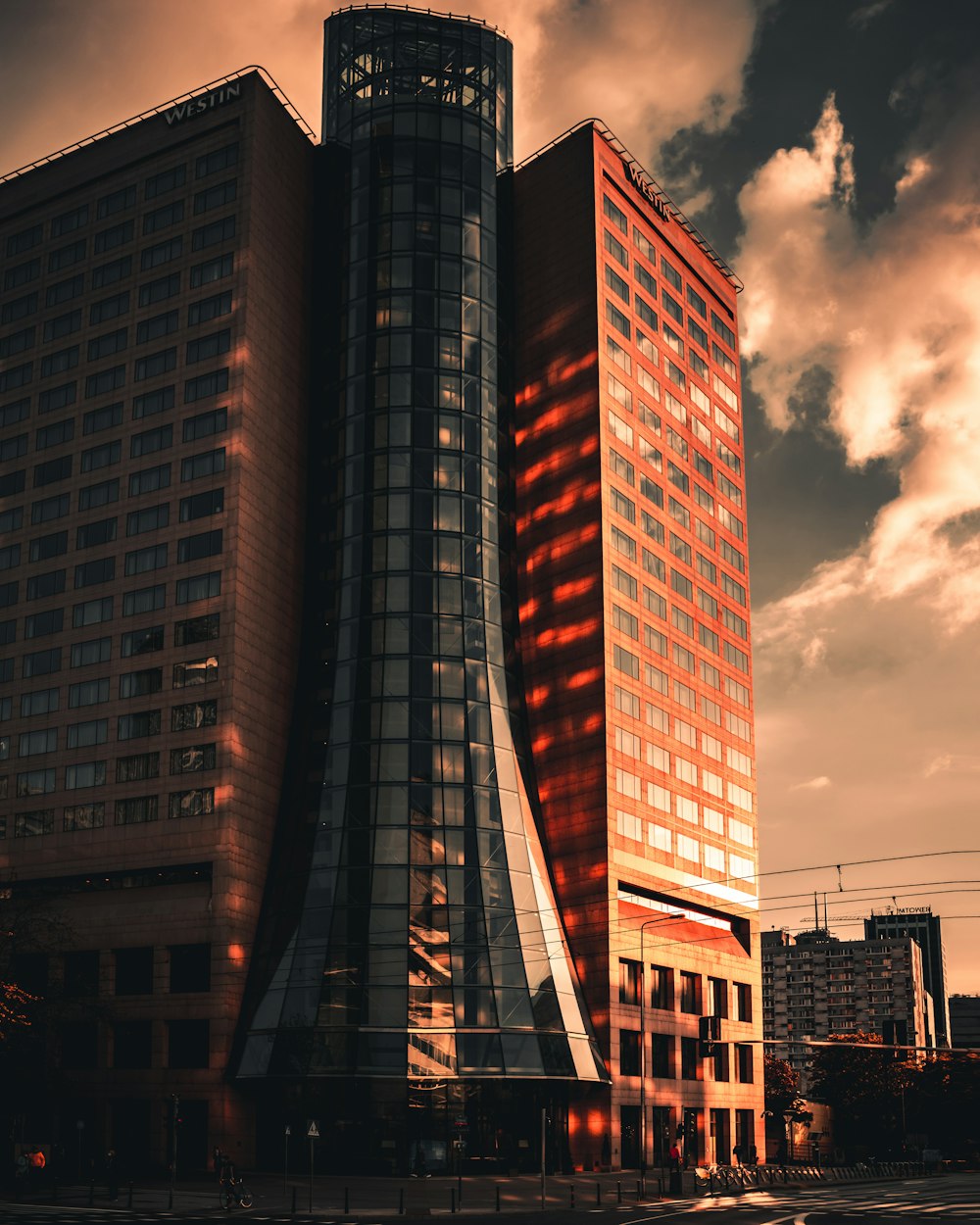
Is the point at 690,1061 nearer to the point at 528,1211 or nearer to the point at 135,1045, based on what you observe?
the point at 135,1045

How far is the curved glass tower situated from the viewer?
79062mm

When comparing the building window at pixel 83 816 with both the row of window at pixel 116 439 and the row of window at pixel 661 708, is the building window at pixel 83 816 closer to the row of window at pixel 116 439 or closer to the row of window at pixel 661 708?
the row of window at pixel 116 439

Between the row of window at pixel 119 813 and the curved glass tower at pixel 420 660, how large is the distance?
7.74 meters

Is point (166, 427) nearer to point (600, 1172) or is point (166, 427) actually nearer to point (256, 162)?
point (256, 162)

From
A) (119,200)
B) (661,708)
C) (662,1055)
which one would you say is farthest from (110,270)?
(662,1055)

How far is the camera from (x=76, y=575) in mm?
96062

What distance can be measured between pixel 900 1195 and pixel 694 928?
107 feet

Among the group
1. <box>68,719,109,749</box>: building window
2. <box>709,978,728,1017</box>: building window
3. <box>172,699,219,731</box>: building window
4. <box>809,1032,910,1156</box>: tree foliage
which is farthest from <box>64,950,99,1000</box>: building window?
<box>809,1032,910,1156</box>: tree foliage

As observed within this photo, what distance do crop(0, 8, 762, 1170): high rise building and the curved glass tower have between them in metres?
0.27

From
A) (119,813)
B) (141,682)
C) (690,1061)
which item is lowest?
(690,1061)

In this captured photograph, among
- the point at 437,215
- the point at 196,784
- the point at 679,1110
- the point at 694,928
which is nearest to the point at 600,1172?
Result: the point at 679,1110

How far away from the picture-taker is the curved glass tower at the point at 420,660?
79.1 meters

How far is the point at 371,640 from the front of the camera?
90875mm

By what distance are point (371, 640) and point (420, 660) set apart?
3.78m
